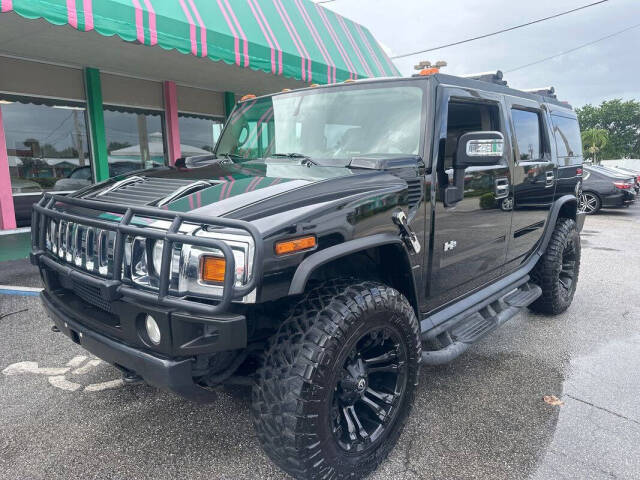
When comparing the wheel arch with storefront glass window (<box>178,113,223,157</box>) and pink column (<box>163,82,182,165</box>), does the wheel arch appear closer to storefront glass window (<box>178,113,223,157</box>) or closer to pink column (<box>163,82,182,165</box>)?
storefront glass window (<box>178,113,223,157</box>)

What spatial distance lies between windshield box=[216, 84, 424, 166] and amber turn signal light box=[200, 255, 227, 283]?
45.1 inches

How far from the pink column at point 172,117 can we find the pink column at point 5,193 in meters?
3.05

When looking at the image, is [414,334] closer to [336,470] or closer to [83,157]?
[336,470]

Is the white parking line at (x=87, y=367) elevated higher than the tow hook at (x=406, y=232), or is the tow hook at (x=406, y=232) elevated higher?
the tow hook at (x=406, y=232)

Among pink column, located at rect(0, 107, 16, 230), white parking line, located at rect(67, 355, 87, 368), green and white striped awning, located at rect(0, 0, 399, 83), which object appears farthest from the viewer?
pink column, located at rect(0, 107, 16, 230)

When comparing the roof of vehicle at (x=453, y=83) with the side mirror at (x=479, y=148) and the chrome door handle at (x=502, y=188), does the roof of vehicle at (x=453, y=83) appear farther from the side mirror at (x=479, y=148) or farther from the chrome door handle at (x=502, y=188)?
the chrome door handle at (x=502, y=188)

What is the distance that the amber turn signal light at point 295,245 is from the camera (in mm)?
1695

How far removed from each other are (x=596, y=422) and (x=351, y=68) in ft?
24.4

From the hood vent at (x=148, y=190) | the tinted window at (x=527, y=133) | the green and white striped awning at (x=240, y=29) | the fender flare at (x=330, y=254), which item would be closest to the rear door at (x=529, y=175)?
the tinted window at (x=527, y=133)

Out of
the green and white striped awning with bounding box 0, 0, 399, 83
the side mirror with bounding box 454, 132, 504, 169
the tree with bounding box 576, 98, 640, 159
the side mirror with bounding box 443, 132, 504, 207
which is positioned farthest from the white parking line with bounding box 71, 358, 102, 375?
the tree with bounding box 576, 98, 640, 159

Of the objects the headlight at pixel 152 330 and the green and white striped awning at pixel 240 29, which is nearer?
the headlight at pixel 152 330

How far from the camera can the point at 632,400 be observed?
9.21 feet

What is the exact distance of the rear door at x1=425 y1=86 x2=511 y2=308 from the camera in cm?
263

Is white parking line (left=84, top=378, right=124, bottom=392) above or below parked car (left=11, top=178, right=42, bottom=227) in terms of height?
below
